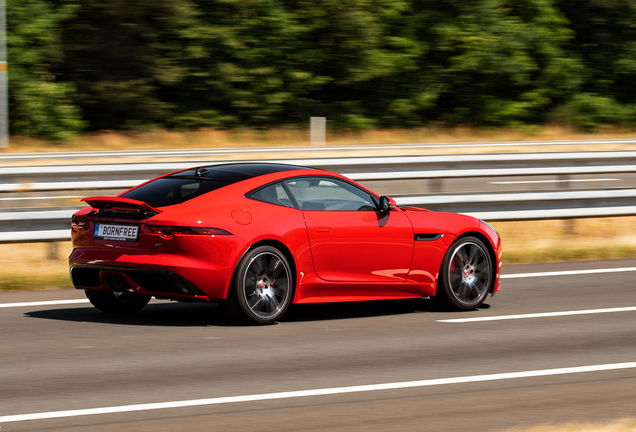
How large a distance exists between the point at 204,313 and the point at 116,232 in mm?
1375

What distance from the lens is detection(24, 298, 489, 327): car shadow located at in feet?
27.0

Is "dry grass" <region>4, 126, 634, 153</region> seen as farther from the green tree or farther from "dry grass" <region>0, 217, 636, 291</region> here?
"dry grass" <region>0, 217, 636, 291</region>

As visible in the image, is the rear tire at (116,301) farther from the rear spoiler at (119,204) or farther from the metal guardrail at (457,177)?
the metal guardrail at (457,177)

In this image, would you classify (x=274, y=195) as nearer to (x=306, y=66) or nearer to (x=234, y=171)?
(x=234, y=171)

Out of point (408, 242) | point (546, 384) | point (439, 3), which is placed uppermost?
point (439, 3)

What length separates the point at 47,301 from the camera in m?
9.22

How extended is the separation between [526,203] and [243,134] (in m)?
21.0

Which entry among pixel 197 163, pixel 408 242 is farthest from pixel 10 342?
pixel 197 163

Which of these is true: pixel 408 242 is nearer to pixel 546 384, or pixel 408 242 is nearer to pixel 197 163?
pixel 546 384

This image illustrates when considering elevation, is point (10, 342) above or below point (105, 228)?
below

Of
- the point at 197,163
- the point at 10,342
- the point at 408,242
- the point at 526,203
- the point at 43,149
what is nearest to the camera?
the point at 10,342

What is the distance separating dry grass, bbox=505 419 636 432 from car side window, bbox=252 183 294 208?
11.8ft

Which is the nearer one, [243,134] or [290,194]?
[290,194]

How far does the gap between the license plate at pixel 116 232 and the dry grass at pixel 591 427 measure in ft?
12.2
